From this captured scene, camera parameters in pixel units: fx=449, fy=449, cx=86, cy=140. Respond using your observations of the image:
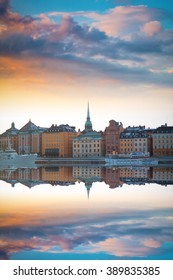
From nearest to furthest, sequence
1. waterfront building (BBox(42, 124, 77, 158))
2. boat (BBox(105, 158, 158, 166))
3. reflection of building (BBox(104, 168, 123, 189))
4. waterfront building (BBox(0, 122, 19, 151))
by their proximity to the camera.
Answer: reflection of building (BBox(104, 168, 123, 189))
waterfront building (BBox(0, 122, 19, 151))
boat (BBox(105, 158, 158, 166))
waterfront building (BBox(42, 124, 77, 158))

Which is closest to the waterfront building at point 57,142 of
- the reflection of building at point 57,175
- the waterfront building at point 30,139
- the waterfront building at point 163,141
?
the waterfront building at point 30,139

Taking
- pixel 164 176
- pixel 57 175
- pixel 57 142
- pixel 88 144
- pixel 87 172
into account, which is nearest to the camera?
pixel 164 176

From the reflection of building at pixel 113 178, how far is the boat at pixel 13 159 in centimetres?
152

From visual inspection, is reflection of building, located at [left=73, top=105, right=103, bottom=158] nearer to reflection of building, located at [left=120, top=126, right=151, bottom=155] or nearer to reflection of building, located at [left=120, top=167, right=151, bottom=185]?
reflection of building, located at [left=120, top=126, right=151, bottom=155]

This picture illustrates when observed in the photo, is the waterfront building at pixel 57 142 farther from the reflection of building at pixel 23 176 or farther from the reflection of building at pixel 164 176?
the reflection of building at pixel 164 176

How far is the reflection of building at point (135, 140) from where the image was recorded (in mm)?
8406

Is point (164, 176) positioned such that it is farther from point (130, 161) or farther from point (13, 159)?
point (13, 159)

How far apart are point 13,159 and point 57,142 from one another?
3.14 ft

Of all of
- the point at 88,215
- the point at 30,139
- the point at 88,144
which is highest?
the point at 30,139

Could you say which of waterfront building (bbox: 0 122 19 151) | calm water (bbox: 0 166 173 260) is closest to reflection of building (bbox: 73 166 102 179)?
calm water (bbox: 0 166 173 260)

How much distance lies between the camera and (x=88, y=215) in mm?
6934

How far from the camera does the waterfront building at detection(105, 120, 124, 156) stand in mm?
8394

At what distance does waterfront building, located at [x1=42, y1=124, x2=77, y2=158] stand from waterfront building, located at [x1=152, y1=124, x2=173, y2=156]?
156cm

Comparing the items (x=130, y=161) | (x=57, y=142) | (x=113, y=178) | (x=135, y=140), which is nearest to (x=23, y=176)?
(x=57, y=142)
